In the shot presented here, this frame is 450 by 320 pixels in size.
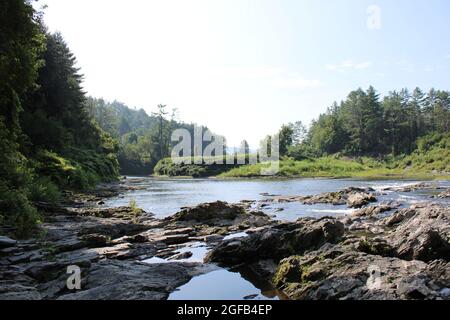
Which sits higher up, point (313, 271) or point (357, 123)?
point (357, 123)

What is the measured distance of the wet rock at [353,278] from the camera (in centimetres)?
1059

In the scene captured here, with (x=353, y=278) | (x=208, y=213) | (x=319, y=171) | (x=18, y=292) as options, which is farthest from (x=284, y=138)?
(x=18, y=292)

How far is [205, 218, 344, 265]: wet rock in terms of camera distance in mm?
16562

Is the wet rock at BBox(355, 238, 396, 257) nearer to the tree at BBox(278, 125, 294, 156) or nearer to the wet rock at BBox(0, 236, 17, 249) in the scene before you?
the wet rock at BBox(0, 236, 17, 249)

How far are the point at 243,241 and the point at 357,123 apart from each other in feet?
507

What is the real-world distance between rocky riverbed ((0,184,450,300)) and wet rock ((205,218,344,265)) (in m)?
0.04

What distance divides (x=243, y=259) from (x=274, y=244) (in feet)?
4.88

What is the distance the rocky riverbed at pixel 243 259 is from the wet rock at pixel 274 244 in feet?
0.14

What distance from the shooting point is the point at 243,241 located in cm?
1717

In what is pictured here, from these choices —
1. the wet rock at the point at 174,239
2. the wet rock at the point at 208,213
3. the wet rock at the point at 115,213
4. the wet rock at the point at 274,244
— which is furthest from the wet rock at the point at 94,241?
the wet rock at the point at 115,213

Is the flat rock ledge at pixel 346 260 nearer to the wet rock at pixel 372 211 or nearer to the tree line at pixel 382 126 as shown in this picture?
the wet rock at pixel 372 211

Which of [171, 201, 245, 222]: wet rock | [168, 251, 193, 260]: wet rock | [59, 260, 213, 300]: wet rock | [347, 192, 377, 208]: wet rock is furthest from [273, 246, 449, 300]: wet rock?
[347, 192, 377, 208]: wet rock

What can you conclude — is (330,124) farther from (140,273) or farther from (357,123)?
(140,273)
